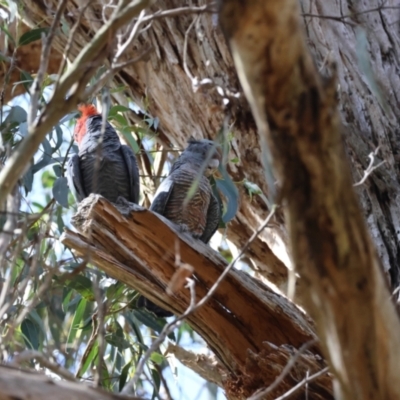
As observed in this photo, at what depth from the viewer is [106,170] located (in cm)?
263

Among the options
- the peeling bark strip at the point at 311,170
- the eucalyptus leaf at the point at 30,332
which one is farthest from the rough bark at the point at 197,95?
the peeling bark strip at the point at 311,170

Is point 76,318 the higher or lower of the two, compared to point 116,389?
higher

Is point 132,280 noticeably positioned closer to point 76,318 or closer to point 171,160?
point 76,318

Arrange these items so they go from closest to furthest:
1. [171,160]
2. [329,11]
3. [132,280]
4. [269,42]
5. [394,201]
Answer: [269,42] < [132,280] < [394,201] < [329,11] < [171,160]

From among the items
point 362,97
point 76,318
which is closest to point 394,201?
point 362,97

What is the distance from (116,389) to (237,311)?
1.04m

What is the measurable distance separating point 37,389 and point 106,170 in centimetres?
158

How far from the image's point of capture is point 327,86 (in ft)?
3.16

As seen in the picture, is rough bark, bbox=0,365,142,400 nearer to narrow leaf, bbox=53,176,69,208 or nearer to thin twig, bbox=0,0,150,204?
thin twig, bbox=0,0,150,204

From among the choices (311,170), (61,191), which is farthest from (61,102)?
(61,191)

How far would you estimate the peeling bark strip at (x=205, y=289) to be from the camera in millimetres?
1976

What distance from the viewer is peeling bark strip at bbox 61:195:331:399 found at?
6.48ft

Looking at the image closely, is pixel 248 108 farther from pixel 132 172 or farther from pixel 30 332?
pixel 30 332

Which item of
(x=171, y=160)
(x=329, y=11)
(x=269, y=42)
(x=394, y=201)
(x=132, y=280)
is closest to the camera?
(x=269, y=42)
